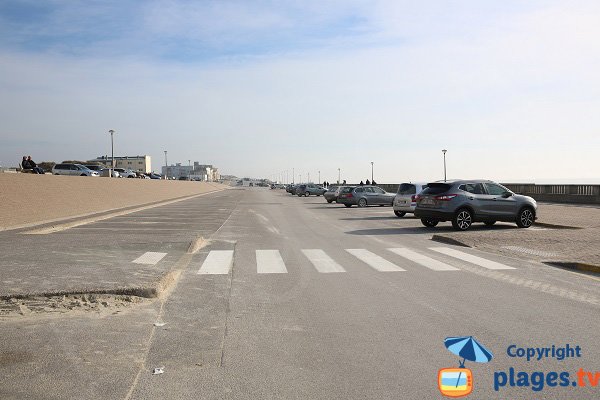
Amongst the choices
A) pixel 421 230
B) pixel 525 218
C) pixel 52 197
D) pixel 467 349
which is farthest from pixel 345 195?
pixel 467 349

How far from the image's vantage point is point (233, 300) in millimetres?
8141

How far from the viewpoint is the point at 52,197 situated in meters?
25.9

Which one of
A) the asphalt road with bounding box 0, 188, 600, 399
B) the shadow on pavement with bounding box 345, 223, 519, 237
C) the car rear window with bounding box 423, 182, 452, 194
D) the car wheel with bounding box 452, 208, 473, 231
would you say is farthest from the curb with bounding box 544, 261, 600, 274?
the car rear window with bounding box 423, 182, 452, 194

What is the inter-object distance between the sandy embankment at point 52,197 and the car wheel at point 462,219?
50.9 feet

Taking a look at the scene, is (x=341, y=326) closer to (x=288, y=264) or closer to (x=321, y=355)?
(x=321, y=355)

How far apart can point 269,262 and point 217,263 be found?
3.64 feet

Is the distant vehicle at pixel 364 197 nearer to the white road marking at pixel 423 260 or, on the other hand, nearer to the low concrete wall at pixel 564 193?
the low concrete wall at pixel 564 193

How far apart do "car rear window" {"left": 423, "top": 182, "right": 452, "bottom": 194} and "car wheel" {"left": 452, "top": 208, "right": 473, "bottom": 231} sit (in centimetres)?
93

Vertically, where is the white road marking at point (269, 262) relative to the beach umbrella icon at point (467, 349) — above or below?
below

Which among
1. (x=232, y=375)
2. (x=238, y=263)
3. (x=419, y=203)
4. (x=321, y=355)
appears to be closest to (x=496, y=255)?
(x=238, y=263)

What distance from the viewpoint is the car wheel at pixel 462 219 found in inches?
766

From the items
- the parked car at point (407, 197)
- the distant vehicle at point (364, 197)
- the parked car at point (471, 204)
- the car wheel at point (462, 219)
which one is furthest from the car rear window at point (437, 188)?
the distant vehicle at point (364, 197)

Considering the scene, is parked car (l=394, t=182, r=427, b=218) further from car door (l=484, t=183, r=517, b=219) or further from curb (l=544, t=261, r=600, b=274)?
curb (l=544, t=261, r=600, b=274)

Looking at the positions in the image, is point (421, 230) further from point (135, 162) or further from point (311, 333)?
point (135, 162)
